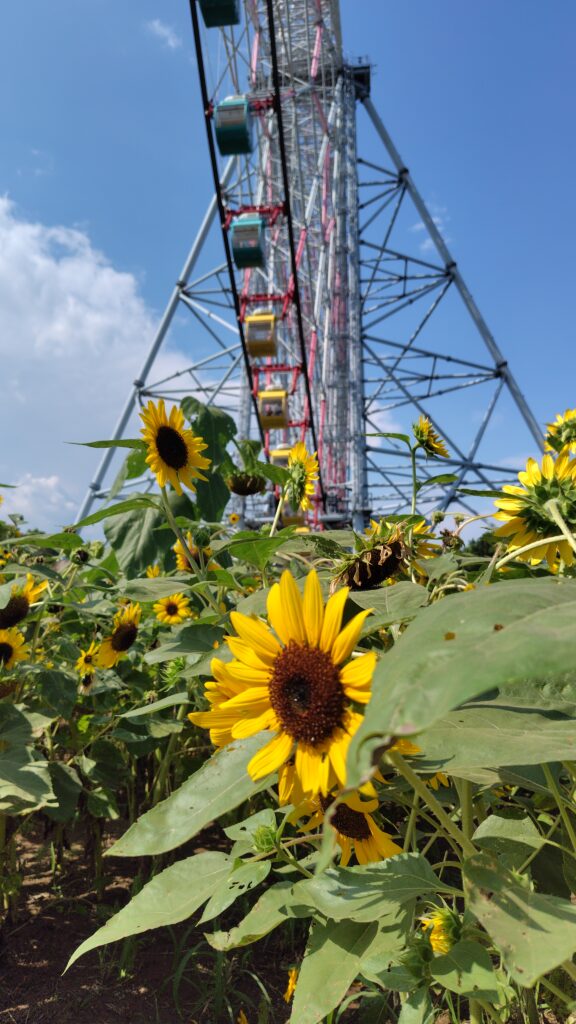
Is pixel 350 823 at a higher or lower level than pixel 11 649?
lower

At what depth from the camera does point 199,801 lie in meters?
0.29

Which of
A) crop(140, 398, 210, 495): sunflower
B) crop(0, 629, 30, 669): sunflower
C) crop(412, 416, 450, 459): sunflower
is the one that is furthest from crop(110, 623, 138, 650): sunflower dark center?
crop(412, 416, 450, 459): sunflower

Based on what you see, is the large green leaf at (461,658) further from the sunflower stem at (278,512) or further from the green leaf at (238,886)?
the sunflower stem at (278,512)

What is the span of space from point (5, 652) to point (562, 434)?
0.71 m

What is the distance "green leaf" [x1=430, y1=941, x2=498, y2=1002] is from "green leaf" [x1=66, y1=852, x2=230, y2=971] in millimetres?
127

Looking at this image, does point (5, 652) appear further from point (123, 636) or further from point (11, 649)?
point (123, 636)

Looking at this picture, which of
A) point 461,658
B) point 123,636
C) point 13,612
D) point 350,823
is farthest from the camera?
point 123,636

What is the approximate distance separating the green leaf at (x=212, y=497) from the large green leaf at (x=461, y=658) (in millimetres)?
781

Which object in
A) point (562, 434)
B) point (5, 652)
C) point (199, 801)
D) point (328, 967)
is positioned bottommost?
point (328, 967)

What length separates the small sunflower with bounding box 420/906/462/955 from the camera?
1.09 feet

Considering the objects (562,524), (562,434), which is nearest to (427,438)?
(562,434)

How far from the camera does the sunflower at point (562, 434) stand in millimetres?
567

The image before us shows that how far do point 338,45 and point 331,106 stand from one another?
1107 mm

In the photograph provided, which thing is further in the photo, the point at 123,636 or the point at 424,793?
the point at 123,636
